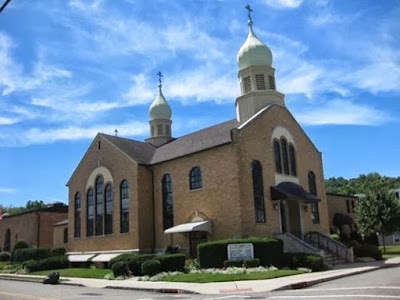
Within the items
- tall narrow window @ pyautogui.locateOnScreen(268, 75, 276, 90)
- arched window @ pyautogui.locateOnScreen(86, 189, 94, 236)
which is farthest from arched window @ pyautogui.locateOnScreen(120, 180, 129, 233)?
tall narrow window @ pyautogui.locateOnScreen(268, 75, 276, 90)

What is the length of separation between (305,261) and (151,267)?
8184 millimetres

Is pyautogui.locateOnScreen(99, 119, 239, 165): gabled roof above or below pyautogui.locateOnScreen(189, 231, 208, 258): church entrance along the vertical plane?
above

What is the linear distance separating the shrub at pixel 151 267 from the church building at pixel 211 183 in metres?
4.62

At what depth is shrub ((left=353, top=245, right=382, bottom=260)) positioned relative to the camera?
103 ft

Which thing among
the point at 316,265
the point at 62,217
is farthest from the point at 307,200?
the point at 62,217

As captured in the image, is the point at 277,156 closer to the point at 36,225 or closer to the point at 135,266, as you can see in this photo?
the point at 135,266

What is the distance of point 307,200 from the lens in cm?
3117

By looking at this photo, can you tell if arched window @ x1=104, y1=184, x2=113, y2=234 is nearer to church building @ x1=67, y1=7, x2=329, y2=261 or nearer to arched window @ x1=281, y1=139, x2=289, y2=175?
church building @ x1=67, y1=7, x2=329, y2=261

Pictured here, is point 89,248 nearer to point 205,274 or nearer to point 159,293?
point 205,274

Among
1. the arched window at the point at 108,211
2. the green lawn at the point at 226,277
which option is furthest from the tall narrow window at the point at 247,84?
the green lawn at the point at 226,277

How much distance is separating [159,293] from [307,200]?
49.5ft

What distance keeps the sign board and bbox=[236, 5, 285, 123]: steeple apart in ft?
37.5

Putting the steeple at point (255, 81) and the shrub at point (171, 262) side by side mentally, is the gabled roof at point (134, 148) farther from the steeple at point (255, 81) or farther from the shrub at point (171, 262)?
the shrub at point (171, 262)

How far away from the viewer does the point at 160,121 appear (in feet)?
153
